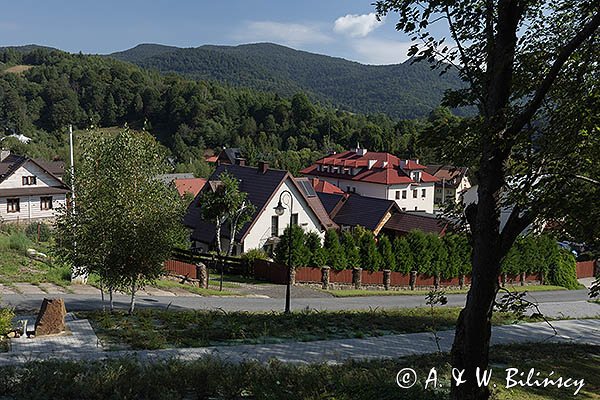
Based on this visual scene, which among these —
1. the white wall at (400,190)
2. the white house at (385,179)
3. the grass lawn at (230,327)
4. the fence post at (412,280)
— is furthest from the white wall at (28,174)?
the grass lawn at (230,327)

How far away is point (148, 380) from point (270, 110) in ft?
372

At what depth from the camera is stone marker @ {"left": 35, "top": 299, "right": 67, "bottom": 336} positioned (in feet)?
36.6

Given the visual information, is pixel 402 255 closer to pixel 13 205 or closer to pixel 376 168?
pixel 376 168

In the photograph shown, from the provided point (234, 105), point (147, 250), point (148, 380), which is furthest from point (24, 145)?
point (148, 380)

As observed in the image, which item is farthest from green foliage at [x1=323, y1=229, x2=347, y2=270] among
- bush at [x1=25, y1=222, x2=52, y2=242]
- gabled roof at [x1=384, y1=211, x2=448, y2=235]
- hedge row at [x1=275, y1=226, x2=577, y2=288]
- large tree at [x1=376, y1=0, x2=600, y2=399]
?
large tree at [x1=376, y1=0, x2=600, y2=399]

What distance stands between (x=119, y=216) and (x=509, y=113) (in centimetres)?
971

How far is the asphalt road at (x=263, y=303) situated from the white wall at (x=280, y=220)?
8884 mm

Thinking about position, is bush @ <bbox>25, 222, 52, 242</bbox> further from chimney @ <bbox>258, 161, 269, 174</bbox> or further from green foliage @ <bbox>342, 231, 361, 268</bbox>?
green foliage @ <bbox>342, 231, 361, 268</bbox>

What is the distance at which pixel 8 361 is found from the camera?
9.08 metres

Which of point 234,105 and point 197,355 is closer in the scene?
point 197,355

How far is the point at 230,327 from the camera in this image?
12.1 meters

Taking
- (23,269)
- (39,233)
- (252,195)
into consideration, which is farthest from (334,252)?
(39,233)

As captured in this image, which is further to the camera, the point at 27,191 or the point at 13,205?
the point at 27,191

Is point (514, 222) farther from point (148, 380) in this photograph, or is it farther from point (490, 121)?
point (148, 380)
